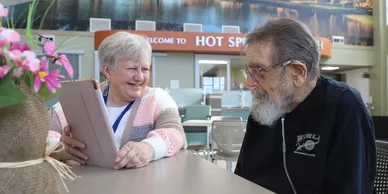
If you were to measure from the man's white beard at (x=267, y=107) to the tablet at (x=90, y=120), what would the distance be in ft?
1.96

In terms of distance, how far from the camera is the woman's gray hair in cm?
138

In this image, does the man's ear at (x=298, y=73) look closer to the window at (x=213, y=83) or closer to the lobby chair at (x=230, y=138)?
the lobby chair at (x=230, y=138)

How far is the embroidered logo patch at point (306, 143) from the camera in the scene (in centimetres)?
110

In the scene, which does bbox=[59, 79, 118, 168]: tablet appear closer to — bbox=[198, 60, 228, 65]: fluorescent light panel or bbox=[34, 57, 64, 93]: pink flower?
bbox=[34, 57, 64, 93]: pink flower

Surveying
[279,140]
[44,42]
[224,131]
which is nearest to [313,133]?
[279,140]

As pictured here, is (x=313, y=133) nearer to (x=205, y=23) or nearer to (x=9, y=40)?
(x=9, y=40)

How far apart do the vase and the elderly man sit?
2.86 ft

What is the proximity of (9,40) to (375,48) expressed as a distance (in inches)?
508

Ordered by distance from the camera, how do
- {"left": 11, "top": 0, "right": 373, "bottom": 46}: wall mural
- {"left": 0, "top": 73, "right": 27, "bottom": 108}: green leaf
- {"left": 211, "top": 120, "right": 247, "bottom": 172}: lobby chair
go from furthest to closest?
{"left": 11, "top": 0, "right": 373, "bottom": 46}: wall mural → {"left": 211, "top": 120, "right": 247, "bottom": 172}: lobby chair → {"left": 0, "top": 73, "right": 27, "bottom": 108}: green leaf

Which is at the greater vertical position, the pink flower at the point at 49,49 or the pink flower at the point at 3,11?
the pink flower at the point at 3,11

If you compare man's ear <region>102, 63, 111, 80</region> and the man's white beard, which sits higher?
man's ear <region>102, 63, 111, 80</region>

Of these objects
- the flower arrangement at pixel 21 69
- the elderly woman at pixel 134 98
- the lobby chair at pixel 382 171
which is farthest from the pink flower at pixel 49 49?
the lobby chair at pixel 382 171

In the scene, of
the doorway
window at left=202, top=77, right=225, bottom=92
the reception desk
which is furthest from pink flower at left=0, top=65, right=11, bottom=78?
window at left=202, top=77, right=225, bottom=92

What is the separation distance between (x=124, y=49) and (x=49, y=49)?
849 millimetres
